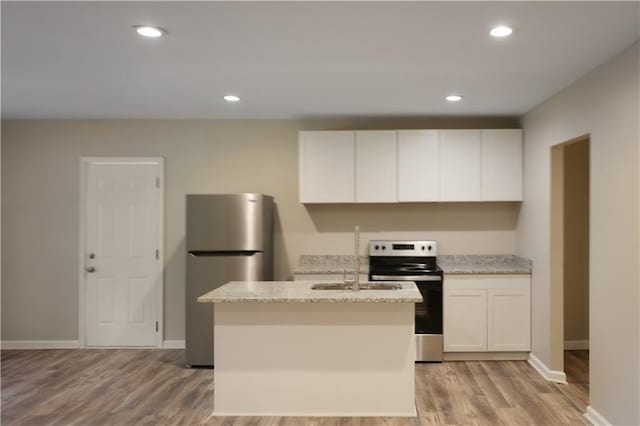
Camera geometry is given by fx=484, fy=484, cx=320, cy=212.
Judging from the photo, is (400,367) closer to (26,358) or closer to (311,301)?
(311,301)

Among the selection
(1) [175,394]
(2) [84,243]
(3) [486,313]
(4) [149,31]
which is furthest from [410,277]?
(2) [84,243]

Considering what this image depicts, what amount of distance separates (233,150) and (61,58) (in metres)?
2.24

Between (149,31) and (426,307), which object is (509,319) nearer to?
(426,307)

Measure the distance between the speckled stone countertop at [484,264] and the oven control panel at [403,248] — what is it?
0.69 feet

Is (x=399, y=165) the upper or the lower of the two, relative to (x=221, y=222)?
upper

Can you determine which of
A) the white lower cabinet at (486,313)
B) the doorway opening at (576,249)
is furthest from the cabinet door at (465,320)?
the doorway opening at (576,249)

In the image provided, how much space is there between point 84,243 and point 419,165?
3.64 m

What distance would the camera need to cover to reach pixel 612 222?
9.95 ft

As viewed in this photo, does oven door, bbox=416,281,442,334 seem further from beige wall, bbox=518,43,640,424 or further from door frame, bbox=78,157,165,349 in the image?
door frame, bbox=78,157,165,349

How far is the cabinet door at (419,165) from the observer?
486 cm

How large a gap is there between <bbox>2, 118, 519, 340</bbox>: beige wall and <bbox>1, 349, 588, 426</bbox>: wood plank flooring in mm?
625

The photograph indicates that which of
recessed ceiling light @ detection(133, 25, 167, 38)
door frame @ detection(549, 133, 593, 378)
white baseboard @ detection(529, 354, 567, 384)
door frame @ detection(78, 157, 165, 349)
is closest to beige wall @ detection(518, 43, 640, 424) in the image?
door frame @ detection(549, 133, 593, 378)

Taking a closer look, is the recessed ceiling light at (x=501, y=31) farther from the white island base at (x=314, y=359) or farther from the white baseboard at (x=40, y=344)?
the white baseboard at (x=40, y=344)

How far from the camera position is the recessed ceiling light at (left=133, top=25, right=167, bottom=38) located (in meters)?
2.61
